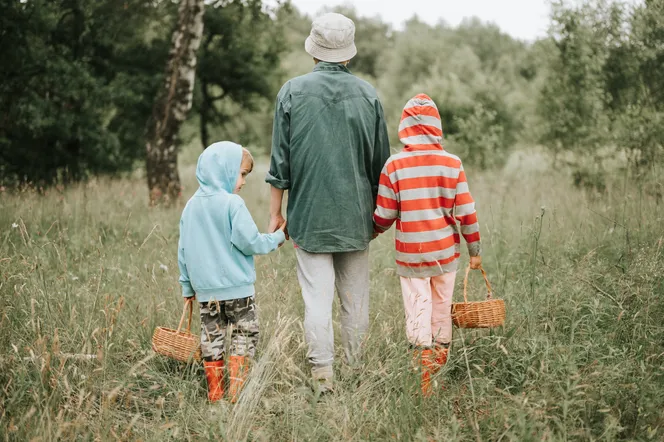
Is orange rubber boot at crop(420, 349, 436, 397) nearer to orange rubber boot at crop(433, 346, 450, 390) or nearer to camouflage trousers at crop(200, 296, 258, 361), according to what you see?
orange rubber boot at crop(433, 346, 450, 390)

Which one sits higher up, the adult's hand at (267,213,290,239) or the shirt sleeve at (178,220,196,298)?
the adult's hand at (267,213,290,239)

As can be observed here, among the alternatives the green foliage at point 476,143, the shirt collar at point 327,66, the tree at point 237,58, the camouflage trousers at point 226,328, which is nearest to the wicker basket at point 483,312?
the camouflage trousers at point 226,328

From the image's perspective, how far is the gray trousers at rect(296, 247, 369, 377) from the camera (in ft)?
11.3

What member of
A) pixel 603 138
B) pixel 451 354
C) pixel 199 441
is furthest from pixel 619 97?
pixel 199 441

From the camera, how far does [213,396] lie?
10.7 ft

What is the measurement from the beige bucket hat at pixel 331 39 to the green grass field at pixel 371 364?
1.51 m

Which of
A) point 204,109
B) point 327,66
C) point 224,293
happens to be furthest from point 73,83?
point 224,293

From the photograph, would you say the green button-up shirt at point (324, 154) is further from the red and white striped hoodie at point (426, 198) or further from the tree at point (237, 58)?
the tree at point (237, 58)

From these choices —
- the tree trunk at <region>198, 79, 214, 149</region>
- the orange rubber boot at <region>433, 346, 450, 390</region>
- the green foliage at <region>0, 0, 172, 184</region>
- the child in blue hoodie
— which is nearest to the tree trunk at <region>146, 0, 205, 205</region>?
the green foliage at <region>0, 0, 172, 184</region>

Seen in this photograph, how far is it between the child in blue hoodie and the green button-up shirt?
0.26 metres

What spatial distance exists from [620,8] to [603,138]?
7.10 ft

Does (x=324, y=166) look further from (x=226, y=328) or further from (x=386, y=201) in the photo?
(x=226, y=328)

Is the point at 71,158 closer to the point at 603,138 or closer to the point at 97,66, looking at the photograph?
the point at 97,66

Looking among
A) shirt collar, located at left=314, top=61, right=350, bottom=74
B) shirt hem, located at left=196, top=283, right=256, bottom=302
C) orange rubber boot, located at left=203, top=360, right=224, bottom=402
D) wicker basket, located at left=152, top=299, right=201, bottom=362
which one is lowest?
orange rubber boot, located at left=203, top=360, right=224, bottom=402
